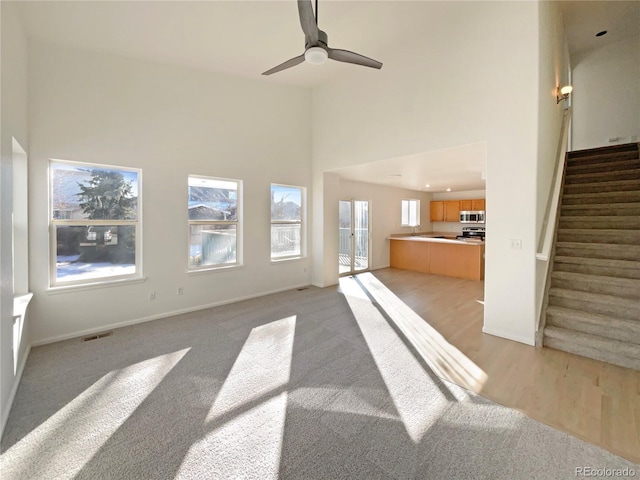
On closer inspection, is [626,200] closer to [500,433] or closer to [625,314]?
[625,314]

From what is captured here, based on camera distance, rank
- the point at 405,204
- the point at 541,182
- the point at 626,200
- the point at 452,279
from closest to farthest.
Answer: the point at 541,182 < the point at 626,200 < the point at 452,279 < the point at 405,204

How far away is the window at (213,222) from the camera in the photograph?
14.3 feet

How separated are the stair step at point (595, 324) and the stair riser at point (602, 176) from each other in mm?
3040

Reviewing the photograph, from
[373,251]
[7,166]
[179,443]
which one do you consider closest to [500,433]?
[179,443]

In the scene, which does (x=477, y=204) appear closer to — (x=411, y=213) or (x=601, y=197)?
(x=411, y=213)

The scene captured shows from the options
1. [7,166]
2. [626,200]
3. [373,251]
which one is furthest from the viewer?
[373,251]

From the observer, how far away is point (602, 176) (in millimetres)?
4711

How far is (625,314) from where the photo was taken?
9.59ft

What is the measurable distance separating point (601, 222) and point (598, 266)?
930 millimetres

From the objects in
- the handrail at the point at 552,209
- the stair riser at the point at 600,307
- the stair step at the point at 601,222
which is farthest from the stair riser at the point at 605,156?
the stair riser at the point at 600,307

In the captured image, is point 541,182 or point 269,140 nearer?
point 541,182

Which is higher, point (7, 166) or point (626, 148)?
point (626, 148)

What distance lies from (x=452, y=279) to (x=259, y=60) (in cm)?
589

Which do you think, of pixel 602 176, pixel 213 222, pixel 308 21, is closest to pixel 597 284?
pixel 602 176
